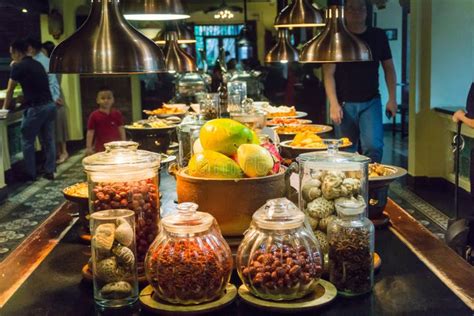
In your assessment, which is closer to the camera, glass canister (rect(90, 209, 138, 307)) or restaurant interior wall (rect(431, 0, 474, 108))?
glass canister (rect(90, 209, 138, 307))

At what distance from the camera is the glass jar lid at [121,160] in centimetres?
186

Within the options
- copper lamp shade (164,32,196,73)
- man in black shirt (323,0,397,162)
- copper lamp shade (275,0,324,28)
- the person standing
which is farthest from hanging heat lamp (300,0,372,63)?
the person standing

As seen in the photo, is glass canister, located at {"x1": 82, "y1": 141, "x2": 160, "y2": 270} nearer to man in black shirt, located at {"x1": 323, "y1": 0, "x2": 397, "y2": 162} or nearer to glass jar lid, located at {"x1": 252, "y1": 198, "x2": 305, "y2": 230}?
glass jar lid, located at {"x1": 252, "y1": 198, "x2": 305, "y2": 230}

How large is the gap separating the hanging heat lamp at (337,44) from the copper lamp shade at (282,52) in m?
3.14

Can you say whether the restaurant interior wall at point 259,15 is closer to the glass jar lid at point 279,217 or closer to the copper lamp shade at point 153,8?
the copper lamp shade at point 153,8

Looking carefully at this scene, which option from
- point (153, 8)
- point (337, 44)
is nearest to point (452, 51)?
point (337, 44)

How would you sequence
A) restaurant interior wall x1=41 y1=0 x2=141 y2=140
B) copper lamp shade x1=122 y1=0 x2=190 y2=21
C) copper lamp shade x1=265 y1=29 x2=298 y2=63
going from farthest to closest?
1. restaurant interior wall x1=41 y1=0 x2=141 y2=140
2. copper lamp shade x1=265 y1=29 x2=298 y2=63
3. copper lamp shade x1=122 y1=0 x2=190 y2=21

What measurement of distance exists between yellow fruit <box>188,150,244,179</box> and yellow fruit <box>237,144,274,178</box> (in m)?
0.03

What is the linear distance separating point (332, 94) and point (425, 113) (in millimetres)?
2538

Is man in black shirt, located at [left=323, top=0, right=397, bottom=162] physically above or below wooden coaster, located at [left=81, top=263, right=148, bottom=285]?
above

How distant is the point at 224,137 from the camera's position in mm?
1982

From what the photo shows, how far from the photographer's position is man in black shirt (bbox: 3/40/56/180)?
8.20 m

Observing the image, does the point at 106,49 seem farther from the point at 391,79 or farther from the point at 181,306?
the point at 391,79

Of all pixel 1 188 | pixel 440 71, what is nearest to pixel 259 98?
pixel 440 71
